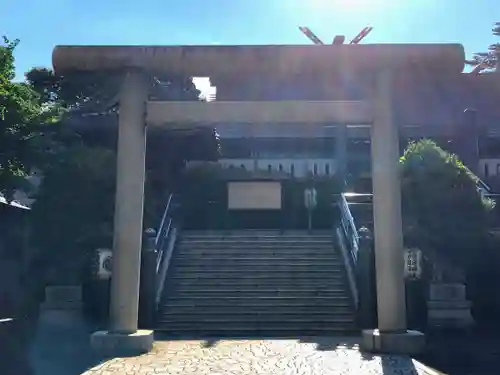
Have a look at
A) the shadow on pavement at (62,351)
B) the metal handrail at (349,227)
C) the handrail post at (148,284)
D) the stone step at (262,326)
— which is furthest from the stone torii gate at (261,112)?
the metal handrail at (349,227)

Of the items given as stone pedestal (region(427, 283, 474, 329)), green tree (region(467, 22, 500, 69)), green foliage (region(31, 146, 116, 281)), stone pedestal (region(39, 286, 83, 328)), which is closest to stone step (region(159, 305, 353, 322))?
stone pedestal (region(427, 283, 474, 329))

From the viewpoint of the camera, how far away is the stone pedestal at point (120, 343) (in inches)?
388

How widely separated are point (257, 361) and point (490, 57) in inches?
1156

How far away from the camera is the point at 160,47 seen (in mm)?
10352

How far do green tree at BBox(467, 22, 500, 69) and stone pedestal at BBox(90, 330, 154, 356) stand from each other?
28.8 metres

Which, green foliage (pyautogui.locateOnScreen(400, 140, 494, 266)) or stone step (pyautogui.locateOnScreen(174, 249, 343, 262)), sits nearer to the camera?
green foliage (pyautogui.locateOnScreen(400, 140, 494, 266))

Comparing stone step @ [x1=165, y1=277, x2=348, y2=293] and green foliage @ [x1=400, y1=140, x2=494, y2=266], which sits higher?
green foliage @ [x1=400, y1=140, x2=494, y2=266]

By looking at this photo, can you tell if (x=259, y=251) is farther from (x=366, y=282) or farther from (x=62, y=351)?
(x=62, y=351)

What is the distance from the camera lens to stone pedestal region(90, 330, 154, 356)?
32.3 feet

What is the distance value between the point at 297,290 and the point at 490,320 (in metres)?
5.15

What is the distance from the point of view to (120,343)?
988cm

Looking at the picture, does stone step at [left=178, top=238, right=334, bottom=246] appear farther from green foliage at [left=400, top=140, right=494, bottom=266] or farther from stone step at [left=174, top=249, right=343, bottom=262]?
green foliage at [left=400, top=140, right=494, bottom=266]

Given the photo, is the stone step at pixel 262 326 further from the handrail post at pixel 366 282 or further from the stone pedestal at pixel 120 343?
the stone pedestal at pixel 120 343

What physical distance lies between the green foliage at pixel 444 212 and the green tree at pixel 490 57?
65.5 ft
